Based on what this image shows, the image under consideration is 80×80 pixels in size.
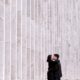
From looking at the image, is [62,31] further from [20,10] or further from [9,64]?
[9,64]

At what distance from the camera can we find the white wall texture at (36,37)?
920 cm

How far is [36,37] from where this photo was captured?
11891 millimetres

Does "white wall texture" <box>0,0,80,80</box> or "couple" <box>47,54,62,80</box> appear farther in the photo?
"couple" <box>47,54,62,80</box>

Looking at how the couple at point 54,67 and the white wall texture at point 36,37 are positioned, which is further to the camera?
the couple at point 54,67

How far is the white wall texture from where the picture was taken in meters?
9.20

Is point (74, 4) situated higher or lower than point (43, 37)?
higher

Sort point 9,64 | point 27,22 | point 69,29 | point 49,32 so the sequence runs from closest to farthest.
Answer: point 9,64, point 27,22, point 49,32, point 69,29

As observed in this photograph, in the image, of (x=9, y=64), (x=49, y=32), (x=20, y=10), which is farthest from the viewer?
(x=49, y=32)

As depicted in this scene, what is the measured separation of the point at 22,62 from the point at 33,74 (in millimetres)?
1287

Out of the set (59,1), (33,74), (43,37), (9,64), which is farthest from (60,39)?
(9,64)

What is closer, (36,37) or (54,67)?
(54,67)

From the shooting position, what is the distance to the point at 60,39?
15.7m

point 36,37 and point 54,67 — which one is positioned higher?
point 36,37

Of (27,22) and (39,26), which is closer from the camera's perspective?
(27,22)
